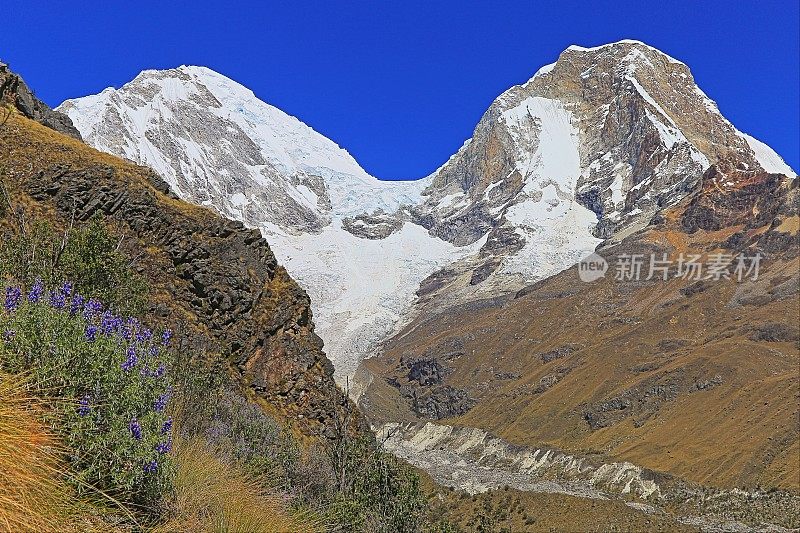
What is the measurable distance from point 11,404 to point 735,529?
50058mm

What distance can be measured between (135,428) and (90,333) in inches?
46.7

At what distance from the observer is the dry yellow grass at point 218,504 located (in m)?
5.30

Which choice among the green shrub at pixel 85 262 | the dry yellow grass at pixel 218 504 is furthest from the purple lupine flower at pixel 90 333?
the green shrub at pixel 85 262

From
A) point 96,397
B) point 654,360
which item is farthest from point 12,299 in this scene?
point 654,360

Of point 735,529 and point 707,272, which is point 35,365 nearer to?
point 735,529

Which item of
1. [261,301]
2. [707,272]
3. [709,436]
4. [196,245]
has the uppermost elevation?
[707,272]

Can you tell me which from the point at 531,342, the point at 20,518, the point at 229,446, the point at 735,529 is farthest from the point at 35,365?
the point at 531,342

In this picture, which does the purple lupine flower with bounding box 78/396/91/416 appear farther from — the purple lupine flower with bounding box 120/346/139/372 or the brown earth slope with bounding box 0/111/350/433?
the brown earth slope with bounding box 0/111/350/433

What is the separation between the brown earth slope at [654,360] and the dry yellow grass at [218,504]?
183 ft

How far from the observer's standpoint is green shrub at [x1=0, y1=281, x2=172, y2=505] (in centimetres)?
Answer: 448

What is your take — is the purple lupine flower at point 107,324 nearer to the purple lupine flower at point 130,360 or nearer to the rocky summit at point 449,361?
the rocky summit at point 449,361

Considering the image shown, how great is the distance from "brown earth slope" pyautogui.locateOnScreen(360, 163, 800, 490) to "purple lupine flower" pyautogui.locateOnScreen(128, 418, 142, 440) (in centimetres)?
5799

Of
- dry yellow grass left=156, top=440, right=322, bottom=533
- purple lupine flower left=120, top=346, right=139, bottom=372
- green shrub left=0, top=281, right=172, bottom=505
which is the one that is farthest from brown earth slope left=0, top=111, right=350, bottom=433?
green shrub left=0, top=281, right=172, bottom=505

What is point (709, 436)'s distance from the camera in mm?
60688
